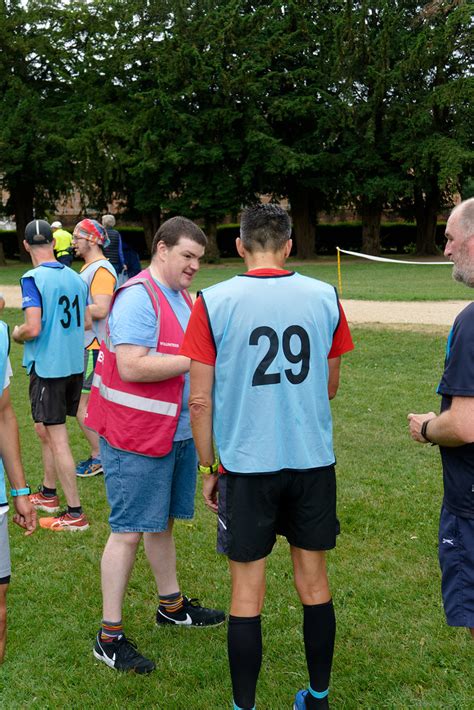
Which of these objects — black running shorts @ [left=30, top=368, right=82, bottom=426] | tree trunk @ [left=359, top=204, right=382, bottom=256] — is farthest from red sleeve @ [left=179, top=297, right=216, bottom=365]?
tree trunk @ [left=359, top=204, right=382, bottom=256]

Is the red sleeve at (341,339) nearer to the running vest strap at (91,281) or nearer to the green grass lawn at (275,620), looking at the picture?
the green grass lawn at (275,620)

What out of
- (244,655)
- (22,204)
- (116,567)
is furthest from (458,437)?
(22,204)

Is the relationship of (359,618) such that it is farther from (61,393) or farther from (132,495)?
(61,393)

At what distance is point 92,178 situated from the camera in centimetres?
3581

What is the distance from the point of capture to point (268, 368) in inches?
112

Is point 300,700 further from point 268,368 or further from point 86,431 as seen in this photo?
point 86,431

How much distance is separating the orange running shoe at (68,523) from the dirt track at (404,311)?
946 cm

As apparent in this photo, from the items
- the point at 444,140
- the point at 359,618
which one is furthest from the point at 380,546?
the point at 444,140

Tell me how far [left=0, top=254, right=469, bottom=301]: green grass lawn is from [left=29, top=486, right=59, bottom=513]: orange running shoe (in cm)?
1289

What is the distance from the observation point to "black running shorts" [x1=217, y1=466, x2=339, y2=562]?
286 cm

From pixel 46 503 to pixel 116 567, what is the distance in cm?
231

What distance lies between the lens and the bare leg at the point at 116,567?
11.7 feet

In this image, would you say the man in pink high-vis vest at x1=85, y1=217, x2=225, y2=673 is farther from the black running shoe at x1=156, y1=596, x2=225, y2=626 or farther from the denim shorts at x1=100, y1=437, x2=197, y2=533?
the black running shoe at x1=156, y1=596, x2=225, y2=626

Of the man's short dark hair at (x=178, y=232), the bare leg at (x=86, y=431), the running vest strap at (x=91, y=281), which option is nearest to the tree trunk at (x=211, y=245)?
the bare leg at (x=86, y=431)
